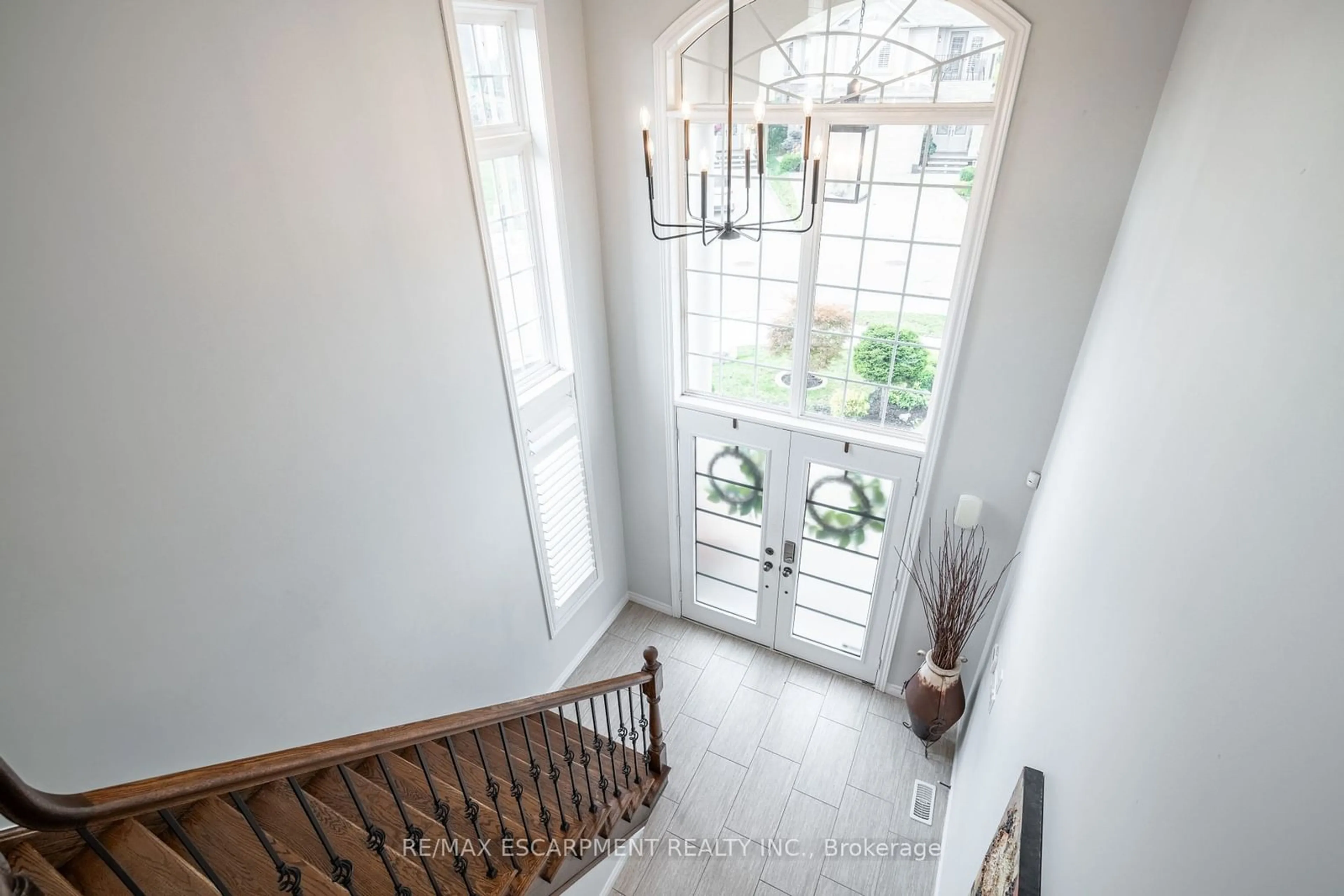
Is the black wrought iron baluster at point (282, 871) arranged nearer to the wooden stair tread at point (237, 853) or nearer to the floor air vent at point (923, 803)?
the wooden stair tread at point (237, 853)

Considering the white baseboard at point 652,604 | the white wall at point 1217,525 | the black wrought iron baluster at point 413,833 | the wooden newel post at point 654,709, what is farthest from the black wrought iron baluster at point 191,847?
the white baseboard at point 652,604

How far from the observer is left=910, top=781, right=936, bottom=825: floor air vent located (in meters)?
3.85

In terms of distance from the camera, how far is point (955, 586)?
12.2 feet

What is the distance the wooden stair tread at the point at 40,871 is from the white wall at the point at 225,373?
0.22 m

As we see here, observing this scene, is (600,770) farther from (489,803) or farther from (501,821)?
(501,821)

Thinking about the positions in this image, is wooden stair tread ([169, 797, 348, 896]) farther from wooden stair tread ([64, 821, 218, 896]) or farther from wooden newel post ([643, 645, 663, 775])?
wooden newel post ([643, 645, 663, 775])

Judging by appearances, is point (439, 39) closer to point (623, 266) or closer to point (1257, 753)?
point (623, 266)

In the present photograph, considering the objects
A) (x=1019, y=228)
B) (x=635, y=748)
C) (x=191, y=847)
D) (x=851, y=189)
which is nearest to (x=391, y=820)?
(x=635, y=748)

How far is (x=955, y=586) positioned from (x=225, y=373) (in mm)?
3575

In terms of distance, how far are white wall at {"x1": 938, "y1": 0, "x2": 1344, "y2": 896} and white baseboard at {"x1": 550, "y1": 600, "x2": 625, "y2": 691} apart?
2.97 meters

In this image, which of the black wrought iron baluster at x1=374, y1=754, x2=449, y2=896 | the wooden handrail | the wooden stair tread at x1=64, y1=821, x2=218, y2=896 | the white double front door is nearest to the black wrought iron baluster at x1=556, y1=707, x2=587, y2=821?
the wooden handrail

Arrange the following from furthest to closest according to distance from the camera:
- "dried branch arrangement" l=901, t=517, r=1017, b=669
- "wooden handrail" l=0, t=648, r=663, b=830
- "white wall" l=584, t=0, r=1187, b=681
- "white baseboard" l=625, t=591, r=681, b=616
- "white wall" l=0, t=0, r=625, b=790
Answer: "white baseboard" l=625, t=591, r=681, b=616 < "dried branch arrangement" l=901, t=517, r=1017, b=669 < "white wall" l=584, t=0, r=1187, b=681 < "white wall" l=0, t=0, r=625, b=790 < "wooden handrail" l=0, t=648, r=663, b=830

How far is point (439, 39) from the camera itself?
269cm

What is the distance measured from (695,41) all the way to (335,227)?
6.85ft
